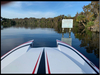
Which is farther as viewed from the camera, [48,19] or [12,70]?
[48,19]

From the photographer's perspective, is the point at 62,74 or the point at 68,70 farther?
the point at 68,70

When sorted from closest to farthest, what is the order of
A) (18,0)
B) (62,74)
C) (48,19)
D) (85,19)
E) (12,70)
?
(18,0) → (62,74) → (12,70) → (85,19) → (48,19)

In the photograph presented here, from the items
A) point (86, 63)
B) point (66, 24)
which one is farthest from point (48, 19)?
point (86, 63)

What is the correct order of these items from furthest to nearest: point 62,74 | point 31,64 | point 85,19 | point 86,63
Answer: point 85,19 → point 86,63 → point 31,64 → point 62,74

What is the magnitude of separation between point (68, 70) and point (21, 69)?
1707 mm

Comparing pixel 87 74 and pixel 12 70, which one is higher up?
pixel 12 70

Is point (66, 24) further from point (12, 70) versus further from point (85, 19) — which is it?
point (85, 19)

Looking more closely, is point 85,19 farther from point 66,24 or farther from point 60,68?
point 60,68

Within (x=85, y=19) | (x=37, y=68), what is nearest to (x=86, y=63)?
(x=37, y=68)

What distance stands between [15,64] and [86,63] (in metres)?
3.16

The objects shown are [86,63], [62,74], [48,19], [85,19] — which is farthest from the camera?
[48,19]

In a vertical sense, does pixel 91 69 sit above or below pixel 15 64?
below

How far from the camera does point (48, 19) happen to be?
118438mm

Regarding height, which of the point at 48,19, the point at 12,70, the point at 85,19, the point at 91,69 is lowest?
the point at 91,69
